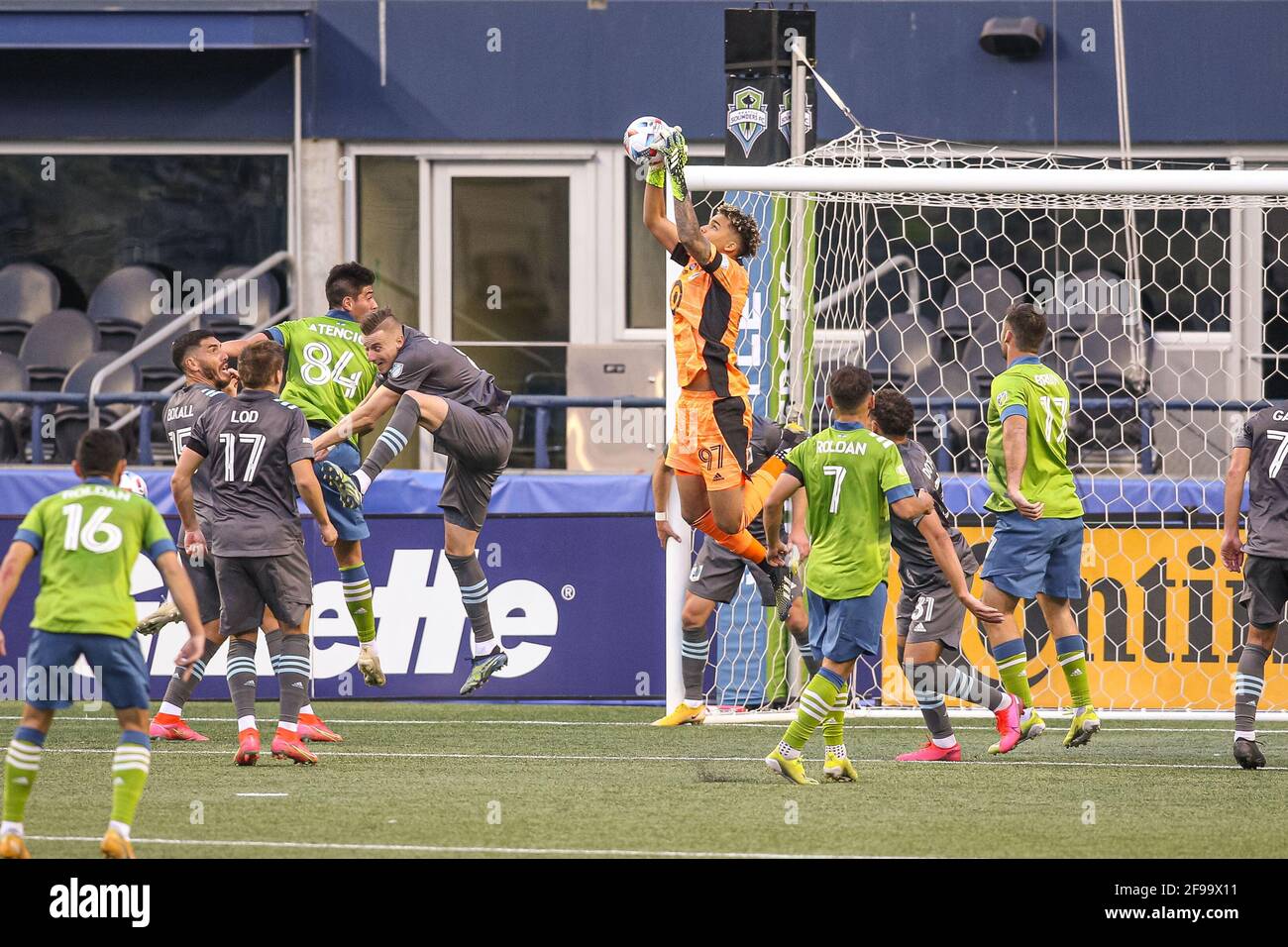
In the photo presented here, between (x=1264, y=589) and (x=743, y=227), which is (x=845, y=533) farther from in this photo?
(x=1264, y=589)

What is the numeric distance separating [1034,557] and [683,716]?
8.67ft

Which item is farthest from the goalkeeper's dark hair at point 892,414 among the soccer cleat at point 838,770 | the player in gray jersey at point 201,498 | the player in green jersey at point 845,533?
the player in gray jersey at point 201,498

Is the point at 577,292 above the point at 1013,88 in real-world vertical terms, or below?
below

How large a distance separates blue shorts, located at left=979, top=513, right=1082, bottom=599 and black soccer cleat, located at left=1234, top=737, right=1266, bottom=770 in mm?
1187

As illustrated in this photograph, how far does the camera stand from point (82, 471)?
6.43 m

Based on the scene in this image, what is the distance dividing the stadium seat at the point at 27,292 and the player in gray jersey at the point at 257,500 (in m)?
8.44

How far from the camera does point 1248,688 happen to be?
914cm

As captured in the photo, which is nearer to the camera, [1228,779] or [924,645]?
[1228,779]

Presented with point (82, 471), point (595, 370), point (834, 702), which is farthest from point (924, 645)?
point (595, 370)

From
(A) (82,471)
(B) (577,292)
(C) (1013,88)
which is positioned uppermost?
(C) (1013,88)

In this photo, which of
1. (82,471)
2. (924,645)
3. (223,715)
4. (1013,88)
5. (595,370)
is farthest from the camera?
(1013,88)
